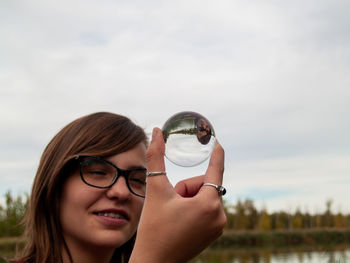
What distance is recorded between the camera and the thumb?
144cm

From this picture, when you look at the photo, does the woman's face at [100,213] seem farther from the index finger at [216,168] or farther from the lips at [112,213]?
the index finger at [216,168]

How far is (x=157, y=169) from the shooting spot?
1471mm

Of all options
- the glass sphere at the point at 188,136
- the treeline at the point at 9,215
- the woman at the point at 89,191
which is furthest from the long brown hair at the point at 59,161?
the treeline at the point at 9,215

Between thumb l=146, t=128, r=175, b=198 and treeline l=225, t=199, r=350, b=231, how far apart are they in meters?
52.5

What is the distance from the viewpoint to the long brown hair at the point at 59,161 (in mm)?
2391

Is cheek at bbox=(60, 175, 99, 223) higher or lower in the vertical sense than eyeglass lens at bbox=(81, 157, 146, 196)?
lower

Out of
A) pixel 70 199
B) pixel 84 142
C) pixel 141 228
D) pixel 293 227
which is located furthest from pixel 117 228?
→ pixel 293 227

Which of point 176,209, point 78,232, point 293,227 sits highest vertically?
point 176,209

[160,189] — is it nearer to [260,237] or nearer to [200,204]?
[200,204]

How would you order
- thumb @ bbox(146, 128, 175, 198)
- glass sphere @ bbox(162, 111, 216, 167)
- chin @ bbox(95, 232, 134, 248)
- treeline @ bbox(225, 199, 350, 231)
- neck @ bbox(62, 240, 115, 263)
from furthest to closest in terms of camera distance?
treeline @ bbox(225, 199, 350, 231) < neck @ bbox(62, 240, 115, 263) < chin @ bbox(95, 232, 134, 248) < glass sphere @ bbox(162, 111, 216, 167) < thumb @ bbox(146, 128, 175, 198)

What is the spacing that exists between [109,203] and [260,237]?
1717 inches

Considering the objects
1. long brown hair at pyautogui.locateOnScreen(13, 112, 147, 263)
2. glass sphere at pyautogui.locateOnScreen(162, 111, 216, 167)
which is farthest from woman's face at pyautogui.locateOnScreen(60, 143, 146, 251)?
glass sphere at pyautogui.locateOnScreen(162, 111, 216, 167)

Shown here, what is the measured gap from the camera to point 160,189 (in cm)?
144

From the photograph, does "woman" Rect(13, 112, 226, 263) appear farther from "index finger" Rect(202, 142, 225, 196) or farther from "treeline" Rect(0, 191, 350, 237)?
"treeline" Rect(0, 191, 350, 237)
